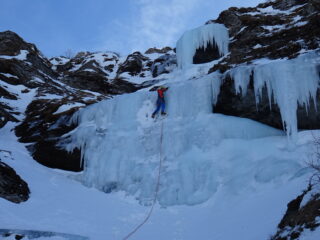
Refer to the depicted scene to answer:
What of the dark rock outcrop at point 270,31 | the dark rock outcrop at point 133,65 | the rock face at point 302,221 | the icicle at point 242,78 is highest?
the dark rock outcrop at point 133,65

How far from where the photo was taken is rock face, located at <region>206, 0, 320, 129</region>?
12078 millimetres

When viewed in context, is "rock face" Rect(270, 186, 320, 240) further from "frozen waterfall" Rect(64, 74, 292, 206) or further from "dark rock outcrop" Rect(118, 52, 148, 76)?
"dark rock outcrop" Rect(118, 52, 148, 76)

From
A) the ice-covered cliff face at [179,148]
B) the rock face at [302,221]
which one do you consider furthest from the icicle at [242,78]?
the rock face at [302,221]

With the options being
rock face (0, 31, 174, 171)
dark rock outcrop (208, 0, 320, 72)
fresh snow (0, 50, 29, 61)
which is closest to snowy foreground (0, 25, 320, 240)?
rock face (0, 31, 174, 171)

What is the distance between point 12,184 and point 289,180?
8691mm

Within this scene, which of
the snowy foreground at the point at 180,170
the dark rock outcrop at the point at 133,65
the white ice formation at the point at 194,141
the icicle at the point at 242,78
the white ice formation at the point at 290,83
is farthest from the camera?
the dark rock outcrop at the point at 133,65

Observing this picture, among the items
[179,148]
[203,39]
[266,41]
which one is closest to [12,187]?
[179,148]

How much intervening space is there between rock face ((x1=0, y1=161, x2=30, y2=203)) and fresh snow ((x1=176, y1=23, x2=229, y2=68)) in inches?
718

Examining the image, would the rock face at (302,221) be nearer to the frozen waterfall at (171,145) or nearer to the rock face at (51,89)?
the frozen waterfall at (171,145)

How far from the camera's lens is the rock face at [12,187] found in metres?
10.5

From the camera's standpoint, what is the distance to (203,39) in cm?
2680

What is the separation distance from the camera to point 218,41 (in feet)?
87.8

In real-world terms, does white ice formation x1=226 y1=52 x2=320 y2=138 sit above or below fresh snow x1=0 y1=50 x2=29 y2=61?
below

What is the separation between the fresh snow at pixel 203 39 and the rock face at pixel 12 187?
59.8 ft
